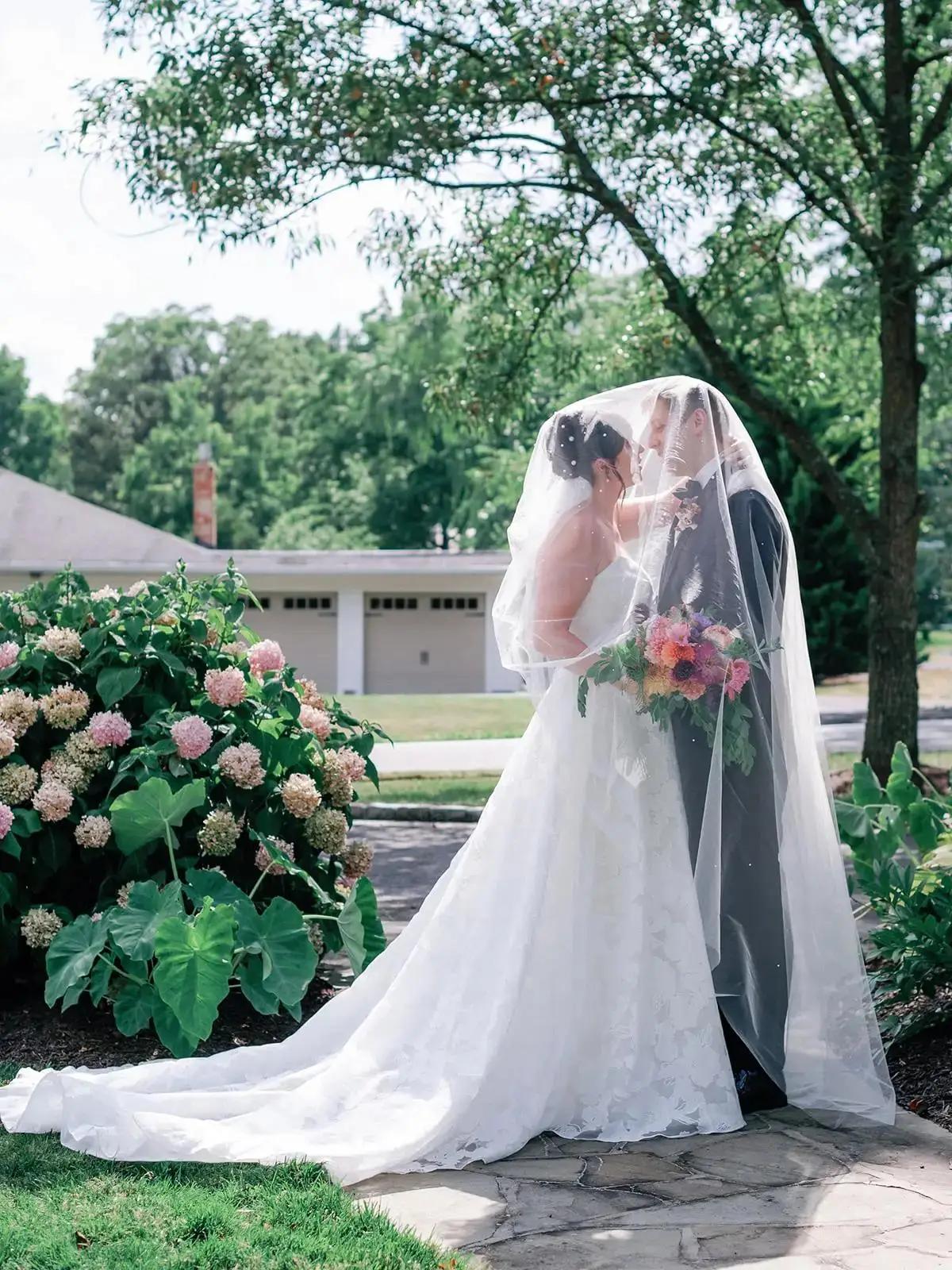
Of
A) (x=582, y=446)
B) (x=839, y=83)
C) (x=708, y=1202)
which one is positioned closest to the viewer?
(x=708, y=1202)

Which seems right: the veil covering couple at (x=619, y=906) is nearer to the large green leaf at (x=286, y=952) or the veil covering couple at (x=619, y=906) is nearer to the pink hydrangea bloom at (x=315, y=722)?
the large green leaf at (x=286, y=952)

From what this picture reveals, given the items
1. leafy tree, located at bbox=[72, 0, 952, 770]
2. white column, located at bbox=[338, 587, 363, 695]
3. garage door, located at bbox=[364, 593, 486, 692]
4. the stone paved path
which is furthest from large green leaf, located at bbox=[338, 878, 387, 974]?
garage door, located at bbox=[364, 593, 486, 692]

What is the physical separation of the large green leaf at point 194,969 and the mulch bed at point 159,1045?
55 cm

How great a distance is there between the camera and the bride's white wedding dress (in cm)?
394

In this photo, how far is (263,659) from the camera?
5.80 metres

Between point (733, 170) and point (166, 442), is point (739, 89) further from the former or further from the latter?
point (166, 442)

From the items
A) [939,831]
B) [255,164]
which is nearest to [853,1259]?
[939,831]

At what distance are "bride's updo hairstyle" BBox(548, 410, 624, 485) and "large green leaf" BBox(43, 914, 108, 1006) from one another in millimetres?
2199

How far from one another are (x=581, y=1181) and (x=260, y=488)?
50.2m

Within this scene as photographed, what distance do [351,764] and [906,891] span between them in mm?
2239

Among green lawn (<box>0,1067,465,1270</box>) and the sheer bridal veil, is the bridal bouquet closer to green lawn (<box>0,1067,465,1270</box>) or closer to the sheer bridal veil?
the sheer bridal veil

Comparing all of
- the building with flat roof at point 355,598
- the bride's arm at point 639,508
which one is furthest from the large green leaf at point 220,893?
the building with flat roof at point 355,598

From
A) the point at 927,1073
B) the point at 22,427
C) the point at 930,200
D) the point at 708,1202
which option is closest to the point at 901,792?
the point at 927,1073

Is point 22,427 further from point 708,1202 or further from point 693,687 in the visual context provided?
point 708,1202
